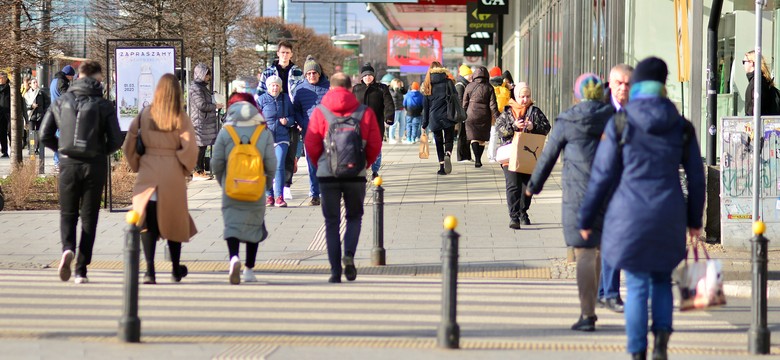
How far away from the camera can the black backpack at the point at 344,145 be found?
1023 centimetres

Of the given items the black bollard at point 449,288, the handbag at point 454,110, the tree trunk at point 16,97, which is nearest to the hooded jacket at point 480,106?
the handbag at point 454,110

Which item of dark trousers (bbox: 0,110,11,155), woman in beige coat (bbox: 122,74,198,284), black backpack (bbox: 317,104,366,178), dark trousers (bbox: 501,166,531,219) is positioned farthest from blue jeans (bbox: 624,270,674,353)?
dark trousers (bbox: 0,110,11,155)

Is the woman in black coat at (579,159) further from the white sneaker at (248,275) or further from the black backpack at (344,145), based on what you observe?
the white sneaker at (248,275)

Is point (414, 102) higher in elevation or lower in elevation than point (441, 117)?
higher

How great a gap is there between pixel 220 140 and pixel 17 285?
191 centimetres

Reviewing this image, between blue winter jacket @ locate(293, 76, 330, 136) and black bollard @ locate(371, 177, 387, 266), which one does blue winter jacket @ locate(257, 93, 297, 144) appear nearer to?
blue winter jacket @ locate(293, 76, 330, 136)

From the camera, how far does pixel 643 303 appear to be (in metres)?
6.96

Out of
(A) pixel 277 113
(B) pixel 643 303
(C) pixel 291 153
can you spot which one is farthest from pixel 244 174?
(C) pixel 291 153

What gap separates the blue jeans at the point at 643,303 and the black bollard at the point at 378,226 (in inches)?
179

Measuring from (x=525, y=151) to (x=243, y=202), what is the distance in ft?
13.8

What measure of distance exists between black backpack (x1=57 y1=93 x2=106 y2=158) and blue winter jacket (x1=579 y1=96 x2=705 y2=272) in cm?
479

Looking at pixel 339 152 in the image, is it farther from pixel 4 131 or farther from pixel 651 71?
pixel 4 131

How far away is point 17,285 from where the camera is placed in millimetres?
10234

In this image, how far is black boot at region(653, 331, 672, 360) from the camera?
277 inches
